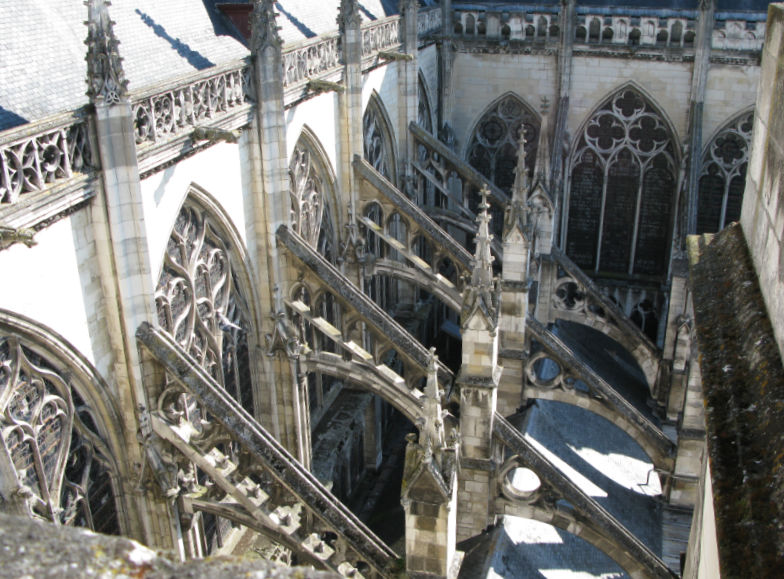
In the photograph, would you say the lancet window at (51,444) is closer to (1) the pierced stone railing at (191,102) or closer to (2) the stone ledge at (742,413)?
(1) the pierced stone railing at (191,102)

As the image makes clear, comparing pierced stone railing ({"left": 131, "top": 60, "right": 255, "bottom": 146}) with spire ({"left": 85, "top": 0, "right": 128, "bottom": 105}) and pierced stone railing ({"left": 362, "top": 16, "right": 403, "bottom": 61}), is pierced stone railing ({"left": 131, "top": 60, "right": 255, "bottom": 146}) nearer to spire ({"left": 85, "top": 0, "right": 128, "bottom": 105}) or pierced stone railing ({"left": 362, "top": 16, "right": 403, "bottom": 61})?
spire ({"left": 85, "top": 0, "right": 128, "bottom": 105})

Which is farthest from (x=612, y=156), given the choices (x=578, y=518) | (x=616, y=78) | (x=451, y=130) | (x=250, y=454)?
(x=250, y=454)

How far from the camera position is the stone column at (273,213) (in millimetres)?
11539

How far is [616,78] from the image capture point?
22.5m

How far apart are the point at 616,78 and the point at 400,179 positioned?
7363mm

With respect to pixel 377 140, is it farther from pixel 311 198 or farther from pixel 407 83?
pixel 311 198

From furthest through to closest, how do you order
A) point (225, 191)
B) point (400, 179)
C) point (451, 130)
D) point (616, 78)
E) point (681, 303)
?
1. point (451, 130)
2. point (616, 78)
3. point (400, 179)
4. point (681, 303)
5. point (225, 191)

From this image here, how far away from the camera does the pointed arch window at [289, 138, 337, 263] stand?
45.6 feet

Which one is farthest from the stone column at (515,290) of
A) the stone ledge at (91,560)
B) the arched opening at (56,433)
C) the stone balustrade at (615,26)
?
the stone ledge at (91,560)

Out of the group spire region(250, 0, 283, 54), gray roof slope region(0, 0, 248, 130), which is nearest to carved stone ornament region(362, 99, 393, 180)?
gray roof slope region(0, 0, 248, 130)

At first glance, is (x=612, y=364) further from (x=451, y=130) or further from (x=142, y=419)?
(x=142, y=419)

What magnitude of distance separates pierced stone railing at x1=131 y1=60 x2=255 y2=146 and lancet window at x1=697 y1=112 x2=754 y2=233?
15.4 meters

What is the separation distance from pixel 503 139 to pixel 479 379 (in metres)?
13.9

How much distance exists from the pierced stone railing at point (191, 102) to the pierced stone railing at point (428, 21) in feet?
33.9
